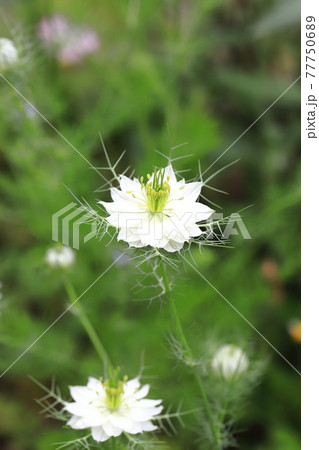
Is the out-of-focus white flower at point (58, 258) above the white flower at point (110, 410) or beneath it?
above

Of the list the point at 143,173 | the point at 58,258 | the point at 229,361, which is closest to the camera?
the point at 229,361

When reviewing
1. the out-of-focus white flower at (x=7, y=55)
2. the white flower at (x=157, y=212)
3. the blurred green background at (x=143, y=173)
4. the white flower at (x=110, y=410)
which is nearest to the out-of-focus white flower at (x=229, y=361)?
the blurred green background at (x=143, y=173)

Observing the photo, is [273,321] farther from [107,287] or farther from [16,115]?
[16,115]

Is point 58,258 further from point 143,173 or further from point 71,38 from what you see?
point 71,38

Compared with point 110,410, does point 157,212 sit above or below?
above

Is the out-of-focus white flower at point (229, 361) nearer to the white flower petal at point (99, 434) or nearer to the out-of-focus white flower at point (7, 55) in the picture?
the white flower petal at point (99, 434)

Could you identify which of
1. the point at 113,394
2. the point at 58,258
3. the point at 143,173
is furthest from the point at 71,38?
the point at 113,394

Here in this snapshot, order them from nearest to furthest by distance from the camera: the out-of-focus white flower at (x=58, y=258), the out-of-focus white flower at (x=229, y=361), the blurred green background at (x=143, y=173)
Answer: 1. the out-of-focus white flower at (x=229, y=361)
2. the out-of-focus white flower at (x=58, y=258)
3. the blurred green background at (x=143, y=173)
